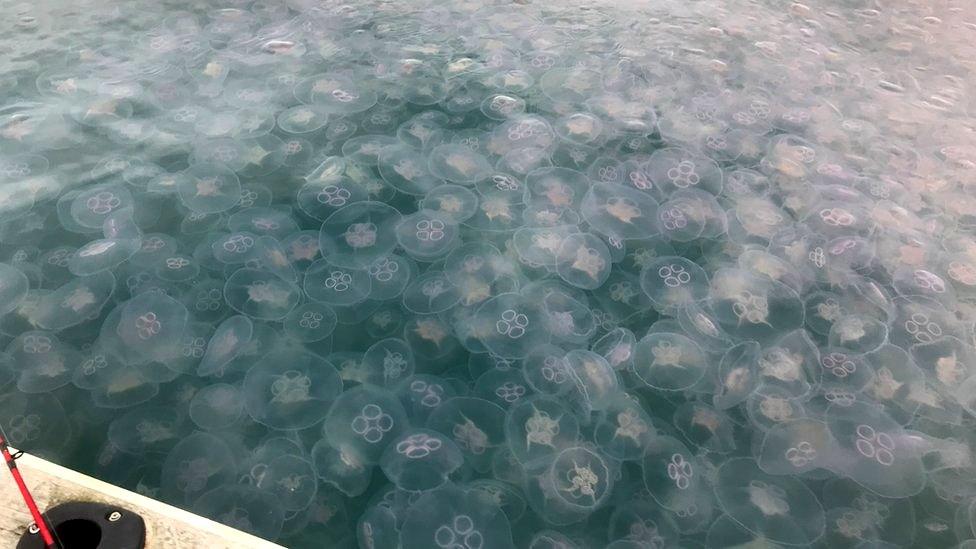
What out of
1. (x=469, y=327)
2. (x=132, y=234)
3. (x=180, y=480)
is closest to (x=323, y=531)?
(x=180, y=480)

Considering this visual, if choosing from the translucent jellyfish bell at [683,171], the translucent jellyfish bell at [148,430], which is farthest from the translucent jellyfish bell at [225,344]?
the translucent jellyfish bell at [683,171]

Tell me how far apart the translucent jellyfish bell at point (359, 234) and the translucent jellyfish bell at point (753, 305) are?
0.88 metres

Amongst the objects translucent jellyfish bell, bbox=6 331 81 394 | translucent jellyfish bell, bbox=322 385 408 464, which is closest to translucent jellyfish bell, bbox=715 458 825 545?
translucent jellyfish bell, bbox=322 385 408 464

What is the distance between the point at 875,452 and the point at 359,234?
1.35 m

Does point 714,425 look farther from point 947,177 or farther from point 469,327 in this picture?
point 947,177

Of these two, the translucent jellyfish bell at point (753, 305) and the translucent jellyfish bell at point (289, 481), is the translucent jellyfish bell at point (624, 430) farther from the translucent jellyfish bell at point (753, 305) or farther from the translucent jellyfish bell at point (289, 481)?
the translucent jellyfish bell at point (289, 481)

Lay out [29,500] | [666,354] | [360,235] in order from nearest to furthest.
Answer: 1. [29,500]
2. [666,354]
3. [360,235]

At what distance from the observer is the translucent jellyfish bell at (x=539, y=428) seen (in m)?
1.38

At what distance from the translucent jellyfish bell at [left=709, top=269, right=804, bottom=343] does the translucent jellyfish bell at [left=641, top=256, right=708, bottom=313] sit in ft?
0.13

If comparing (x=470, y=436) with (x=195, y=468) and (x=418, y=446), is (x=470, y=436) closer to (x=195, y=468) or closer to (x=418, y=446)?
(x=418, y=446)

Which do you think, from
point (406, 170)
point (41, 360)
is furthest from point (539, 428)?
point (41, 360)

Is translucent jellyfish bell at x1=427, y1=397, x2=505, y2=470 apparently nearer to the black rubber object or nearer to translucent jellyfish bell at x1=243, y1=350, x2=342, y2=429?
translucent jellyfish bell at x1=243, y1=350, x2=342, y2=429

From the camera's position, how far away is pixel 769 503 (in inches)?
52.3

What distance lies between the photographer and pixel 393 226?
1.82 meters
